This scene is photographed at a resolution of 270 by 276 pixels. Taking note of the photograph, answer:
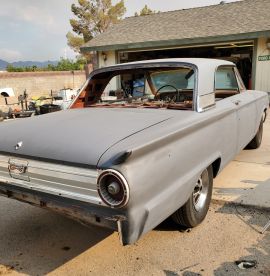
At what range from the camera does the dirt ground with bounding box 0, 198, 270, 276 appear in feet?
9.11

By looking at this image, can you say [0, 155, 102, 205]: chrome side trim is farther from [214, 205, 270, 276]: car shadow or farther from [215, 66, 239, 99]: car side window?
[215, 66, 239, 99]: car side window

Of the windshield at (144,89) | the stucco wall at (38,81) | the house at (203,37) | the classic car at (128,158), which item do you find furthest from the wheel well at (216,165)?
the stucco wall at (38,81)

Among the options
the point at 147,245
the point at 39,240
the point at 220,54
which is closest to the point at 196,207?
the point at 147,245

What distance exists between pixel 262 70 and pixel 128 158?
11280 mm

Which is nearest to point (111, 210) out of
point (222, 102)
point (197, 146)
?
Answer: point (197, 146)

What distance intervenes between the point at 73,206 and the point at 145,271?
0.82 metres

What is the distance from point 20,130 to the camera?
118 inches

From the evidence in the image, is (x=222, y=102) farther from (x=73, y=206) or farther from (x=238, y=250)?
(x=73, y=206)

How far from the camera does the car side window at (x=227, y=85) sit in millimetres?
4810

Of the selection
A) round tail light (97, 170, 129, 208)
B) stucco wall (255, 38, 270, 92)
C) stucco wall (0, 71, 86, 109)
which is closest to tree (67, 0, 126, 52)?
stucco wall (0, 71, 86, 109)

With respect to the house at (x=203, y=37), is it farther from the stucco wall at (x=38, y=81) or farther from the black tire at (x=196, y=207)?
the black tire at (x=196, y=207)

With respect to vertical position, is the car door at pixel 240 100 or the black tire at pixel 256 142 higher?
the car door at pixel 240 100

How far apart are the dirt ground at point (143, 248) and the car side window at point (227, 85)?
180 cm

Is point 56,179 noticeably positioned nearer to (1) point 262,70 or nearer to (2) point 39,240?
(2) point 39,240
